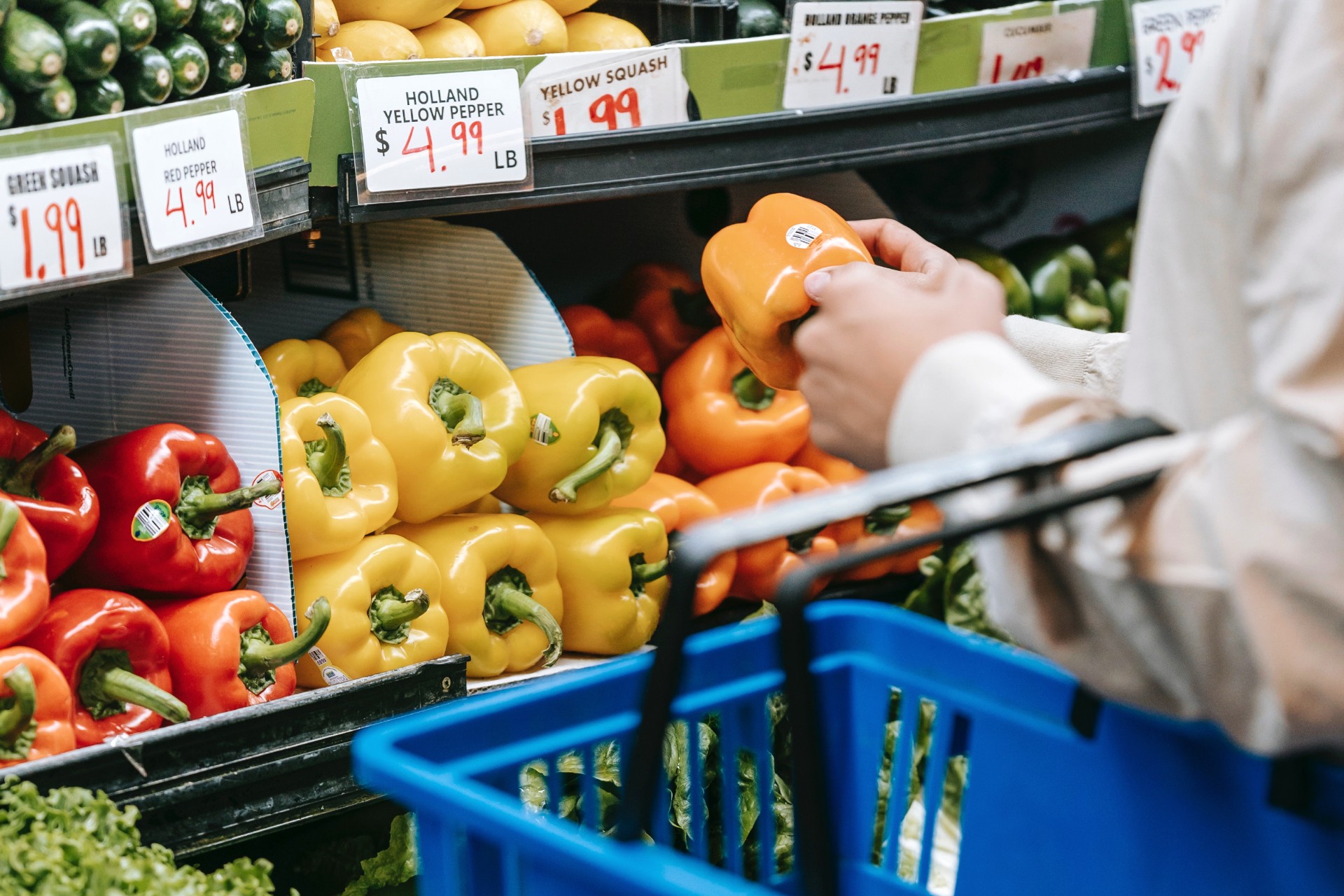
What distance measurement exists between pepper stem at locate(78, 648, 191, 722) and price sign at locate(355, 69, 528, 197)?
0.58m

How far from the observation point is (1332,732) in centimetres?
56

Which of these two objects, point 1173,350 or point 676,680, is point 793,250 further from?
point 676,680

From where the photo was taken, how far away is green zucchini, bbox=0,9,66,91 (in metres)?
1.20

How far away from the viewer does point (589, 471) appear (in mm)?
1868

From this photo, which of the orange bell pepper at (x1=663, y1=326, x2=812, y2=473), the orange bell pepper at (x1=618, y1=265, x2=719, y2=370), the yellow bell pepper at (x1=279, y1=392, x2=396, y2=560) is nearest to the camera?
the yellow bell pepper at (x1=279, y1=392, x2=396, y2=560)

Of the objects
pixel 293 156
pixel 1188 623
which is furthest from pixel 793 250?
pixel 1188 623

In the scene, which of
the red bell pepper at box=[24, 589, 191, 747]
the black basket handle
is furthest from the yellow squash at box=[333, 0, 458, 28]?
the black basket handle

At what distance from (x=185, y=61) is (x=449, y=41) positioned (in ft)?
2.18

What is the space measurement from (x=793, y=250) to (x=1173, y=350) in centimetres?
85

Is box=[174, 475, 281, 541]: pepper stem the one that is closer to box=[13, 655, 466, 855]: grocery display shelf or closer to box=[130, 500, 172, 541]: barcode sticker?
box=[130, 500, 172, 541]: barcode sticker

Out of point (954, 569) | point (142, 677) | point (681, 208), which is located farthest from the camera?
point (681, 208)

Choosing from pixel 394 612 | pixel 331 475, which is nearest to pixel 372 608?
pixel 394 612

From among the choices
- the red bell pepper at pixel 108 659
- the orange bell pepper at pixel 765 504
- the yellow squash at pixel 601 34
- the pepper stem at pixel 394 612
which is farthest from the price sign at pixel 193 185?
the orange bell pepper at pixel 765 504

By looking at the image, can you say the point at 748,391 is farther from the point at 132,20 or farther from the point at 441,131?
the point at 132,20
